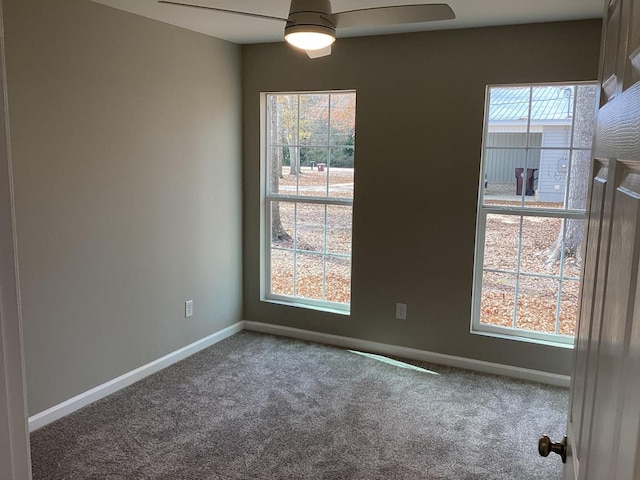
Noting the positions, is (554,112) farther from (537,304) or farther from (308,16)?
(308,16)

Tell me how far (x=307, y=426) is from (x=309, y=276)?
1.66m

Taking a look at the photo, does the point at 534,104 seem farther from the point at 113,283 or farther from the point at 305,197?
the point at 113,283

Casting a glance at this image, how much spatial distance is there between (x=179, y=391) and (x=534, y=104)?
297 cm

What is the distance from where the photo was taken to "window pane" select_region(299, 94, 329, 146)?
4.22 metres

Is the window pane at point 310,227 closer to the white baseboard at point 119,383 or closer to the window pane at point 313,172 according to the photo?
the window pane at point 313,172

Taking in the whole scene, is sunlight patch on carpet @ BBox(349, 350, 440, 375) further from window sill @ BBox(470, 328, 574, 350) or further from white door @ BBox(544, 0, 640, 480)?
white door @ BBox(544, 0, 640, 480)

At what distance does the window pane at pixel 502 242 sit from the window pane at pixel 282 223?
158cm

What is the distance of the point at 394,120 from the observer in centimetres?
387

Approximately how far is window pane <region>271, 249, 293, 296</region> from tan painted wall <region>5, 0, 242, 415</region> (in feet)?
1.47

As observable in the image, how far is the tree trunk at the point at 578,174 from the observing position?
342cm

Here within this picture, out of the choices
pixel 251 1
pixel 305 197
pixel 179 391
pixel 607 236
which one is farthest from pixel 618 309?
pixel 305 197

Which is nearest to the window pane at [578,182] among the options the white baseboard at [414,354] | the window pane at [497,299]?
the window pane at [497,299]

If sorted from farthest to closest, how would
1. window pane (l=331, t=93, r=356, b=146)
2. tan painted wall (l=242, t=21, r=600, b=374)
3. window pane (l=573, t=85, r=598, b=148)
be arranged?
window pane (l=331, t=93, r=356, b=146) < tan painted wall (l=242, t=21, r=600, b=374) < window pane (l=573, t=85, r=598, b=148)

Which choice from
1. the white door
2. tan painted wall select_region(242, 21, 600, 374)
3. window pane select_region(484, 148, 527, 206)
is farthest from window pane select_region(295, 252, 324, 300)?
the white door
